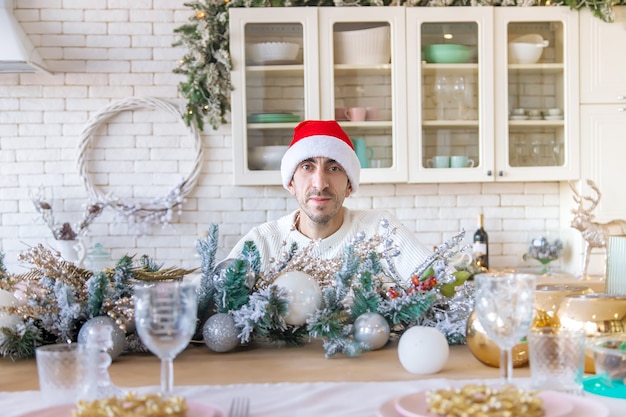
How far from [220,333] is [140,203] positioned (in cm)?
251

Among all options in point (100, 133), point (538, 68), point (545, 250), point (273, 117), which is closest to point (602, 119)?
point (538, 68)

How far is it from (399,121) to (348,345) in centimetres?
239

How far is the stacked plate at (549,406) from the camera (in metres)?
0.99

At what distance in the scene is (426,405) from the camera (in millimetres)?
1037

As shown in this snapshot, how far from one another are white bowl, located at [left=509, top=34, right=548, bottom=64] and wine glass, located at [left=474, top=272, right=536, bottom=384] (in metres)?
2.86

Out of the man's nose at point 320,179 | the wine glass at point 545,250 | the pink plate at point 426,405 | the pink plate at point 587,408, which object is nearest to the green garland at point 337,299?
the pink plate at point 426,405

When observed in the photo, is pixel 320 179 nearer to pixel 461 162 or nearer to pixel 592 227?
pixel 461 162

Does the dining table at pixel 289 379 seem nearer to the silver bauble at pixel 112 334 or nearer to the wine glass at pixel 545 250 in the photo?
the silver bauble at pixel 112 334

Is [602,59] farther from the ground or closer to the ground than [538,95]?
farther from the ground

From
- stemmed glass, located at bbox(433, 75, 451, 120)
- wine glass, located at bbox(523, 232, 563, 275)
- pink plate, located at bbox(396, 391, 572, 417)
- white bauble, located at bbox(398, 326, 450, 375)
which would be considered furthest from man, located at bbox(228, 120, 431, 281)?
pink plate, located at bbox(396, 391, 572, 417)

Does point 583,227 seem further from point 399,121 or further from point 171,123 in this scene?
point 171,123

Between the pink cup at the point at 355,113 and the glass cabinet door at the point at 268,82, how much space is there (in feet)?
0.56

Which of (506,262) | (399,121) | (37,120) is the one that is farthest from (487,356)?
(37,120)

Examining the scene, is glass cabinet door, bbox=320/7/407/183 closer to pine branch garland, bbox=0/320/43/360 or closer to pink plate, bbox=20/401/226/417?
pine branch garland, bbox=0/320/43/360
